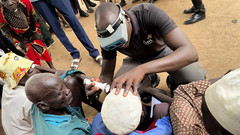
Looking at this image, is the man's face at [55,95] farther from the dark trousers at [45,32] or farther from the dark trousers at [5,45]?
the dark trousers at [45,32]

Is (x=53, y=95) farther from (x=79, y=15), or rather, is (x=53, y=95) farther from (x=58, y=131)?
(x=79, y=15)

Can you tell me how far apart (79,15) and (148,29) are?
444 cm

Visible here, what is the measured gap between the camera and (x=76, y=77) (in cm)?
202

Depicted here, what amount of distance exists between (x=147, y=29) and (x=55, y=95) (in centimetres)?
109

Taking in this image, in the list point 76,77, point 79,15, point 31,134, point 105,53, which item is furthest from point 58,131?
point 79,15

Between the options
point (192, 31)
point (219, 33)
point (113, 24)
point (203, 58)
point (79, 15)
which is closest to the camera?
point (113, 24)

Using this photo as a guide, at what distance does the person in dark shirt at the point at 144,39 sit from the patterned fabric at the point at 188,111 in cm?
28

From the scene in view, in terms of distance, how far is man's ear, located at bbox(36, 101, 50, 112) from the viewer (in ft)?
4.72

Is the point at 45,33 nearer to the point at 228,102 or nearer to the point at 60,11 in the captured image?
the point at 60,11

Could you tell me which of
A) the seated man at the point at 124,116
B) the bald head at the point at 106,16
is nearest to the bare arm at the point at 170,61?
the seated man at the point at 124,116

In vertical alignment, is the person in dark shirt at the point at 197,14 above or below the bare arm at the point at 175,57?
below

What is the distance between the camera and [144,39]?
1805 mm

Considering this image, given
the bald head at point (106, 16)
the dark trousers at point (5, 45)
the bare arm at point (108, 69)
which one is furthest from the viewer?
the dark trousers at point (5, 45)

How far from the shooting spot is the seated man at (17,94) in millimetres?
1711
